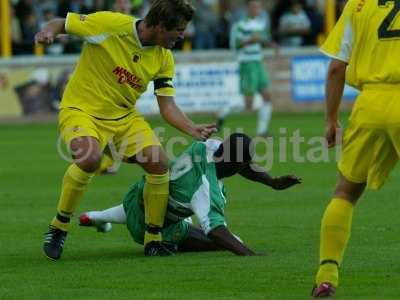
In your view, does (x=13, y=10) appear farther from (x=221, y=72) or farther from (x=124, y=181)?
(x=124, y=181)

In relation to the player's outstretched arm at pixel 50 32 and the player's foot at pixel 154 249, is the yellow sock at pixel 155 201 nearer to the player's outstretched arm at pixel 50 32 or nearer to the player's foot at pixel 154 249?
the player's foot at pixel 154 249

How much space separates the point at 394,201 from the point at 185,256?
12.9 feet

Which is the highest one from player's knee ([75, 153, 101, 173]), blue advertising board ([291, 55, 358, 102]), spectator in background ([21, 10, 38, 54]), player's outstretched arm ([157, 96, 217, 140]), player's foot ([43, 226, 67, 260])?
player's outstretched arm ([157, 96, 217, 140])

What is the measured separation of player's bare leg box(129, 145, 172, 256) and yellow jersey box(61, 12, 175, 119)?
45 cm

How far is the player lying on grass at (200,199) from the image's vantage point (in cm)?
952

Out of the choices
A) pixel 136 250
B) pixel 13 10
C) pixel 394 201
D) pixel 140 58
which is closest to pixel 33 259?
pixel 136 250

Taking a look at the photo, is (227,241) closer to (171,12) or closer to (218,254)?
(218,254)

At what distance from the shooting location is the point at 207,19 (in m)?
30.7

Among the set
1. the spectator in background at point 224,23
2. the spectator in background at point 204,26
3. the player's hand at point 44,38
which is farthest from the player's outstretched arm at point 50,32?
the spectator in background at point 224,23

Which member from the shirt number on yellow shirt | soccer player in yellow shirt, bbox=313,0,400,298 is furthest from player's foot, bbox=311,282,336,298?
the shirt number on yellow shirt

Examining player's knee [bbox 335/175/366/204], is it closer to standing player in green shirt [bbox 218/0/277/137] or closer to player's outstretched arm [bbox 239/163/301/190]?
player's outstretched arm [bbox 239/163/301/190]

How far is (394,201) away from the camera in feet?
43.1

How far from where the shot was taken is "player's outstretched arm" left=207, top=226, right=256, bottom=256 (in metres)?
9.40

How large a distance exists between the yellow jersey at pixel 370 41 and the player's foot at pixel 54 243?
10.6 ft
